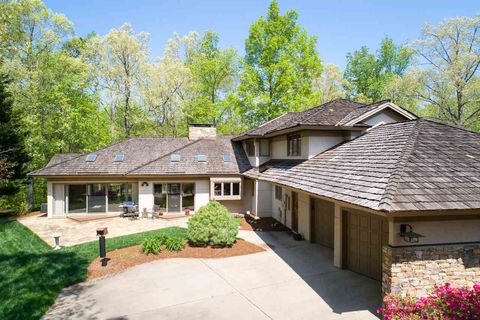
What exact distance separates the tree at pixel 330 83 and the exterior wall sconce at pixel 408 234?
33313 millimetres

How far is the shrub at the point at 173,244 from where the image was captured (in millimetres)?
12805

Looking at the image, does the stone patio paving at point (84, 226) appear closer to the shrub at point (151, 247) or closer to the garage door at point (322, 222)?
the shrub at point (151, 247)

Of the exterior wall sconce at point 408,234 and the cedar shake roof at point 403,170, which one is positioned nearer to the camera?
the exterior wall sconce at point 408,234

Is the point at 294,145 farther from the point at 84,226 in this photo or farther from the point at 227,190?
the point at 84,226

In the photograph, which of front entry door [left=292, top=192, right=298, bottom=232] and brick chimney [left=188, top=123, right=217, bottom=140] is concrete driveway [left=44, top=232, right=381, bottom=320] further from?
brick chimney [left=188, top=123, right=217, bottom=140]

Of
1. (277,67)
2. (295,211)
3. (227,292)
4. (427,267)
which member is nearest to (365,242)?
(427,267)

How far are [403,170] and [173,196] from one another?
16.2 m

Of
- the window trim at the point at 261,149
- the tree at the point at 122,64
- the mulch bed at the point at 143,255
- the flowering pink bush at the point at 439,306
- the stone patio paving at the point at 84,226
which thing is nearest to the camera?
the flowering pink bush at the point at 439,306

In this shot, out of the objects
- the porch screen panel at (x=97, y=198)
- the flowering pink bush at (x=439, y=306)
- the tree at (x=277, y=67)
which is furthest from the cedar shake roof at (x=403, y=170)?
the tree at (x=277, y=67)

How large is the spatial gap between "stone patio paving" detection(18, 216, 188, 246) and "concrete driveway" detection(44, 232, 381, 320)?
236 inches

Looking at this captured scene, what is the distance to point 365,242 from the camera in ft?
33.2

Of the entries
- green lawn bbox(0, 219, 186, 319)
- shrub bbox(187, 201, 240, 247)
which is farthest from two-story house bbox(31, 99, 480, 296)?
green lawn bbox(0, 219, 186, 319)

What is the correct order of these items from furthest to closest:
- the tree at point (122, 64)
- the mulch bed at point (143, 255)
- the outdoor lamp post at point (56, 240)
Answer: the tree at point (122, 64)
the outdoor lamp post at point (56, 240)
the mulch bed at point (143, 255)

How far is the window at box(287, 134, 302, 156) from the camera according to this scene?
16.3 metres
